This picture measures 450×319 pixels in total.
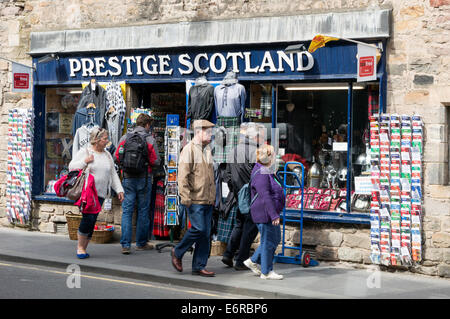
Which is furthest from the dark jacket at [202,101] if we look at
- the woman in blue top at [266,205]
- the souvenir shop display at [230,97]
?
the woman in blue top at [266,205]

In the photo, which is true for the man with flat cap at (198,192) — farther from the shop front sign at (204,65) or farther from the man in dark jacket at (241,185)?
the shop front sign at (204,65)

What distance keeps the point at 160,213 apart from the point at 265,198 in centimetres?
378

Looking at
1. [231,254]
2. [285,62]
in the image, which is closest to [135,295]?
[231,254]

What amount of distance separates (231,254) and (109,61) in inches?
183

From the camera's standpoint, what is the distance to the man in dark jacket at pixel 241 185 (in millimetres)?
10094

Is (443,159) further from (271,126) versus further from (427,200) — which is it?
(271,126)

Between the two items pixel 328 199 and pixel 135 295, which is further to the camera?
pixel 328 199

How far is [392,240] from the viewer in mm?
10266

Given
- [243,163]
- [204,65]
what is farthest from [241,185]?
[204,65]

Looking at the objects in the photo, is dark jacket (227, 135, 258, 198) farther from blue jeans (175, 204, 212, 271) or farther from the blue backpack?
blue jeans (175, 204, 212, 271)

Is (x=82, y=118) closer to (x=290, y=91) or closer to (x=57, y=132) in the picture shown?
(x=57, y=132)


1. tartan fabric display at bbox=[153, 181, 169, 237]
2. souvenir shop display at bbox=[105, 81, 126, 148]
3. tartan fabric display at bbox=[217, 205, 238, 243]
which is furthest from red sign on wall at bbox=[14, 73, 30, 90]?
tartan fabric display at bbox=[217, 205, 238, 243]

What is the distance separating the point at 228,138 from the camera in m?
11.6

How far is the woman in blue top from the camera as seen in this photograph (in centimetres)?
933
